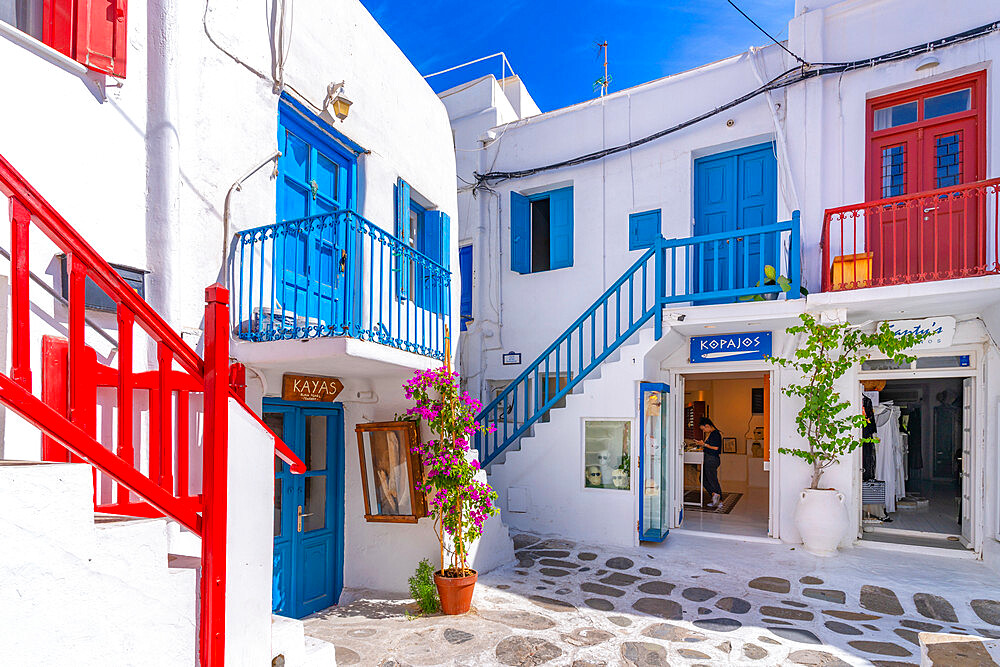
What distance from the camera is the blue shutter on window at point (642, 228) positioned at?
1023 cm

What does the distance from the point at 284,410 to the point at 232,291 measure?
1.59m

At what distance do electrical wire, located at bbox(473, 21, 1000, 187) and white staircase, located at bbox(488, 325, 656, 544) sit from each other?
10.7 ft

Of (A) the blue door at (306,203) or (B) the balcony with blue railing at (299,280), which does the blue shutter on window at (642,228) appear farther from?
(B) the balcony with blue railing at (299,280)

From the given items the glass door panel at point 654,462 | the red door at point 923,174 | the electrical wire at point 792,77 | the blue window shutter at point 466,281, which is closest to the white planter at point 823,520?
the glass door panel at point 654,462

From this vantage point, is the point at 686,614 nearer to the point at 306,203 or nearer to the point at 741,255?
the point at 741,255

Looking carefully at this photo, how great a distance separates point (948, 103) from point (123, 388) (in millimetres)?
9976

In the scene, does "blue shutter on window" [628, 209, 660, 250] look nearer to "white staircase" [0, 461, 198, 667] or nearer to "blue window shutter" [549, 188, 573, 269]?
"blue window shutter" [549, 188, 573, 269]

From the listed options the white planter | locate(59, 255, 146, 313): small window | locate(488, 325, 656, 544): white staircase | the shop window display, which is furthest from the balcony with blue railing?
the white planter

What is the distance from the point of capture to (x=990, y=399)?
8.09 meters

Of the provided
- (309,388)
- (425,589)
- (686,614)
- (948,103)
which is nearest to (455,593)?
(425,589)

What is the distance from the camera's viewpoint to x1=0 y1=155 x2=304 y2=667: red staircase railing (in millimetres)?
2371

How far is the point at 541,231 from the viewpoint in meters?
11.9

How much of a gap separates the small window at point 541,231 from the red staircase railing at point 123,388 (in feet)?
26.5

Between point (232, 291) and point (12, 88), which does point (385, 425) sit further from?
point (12, 88)
